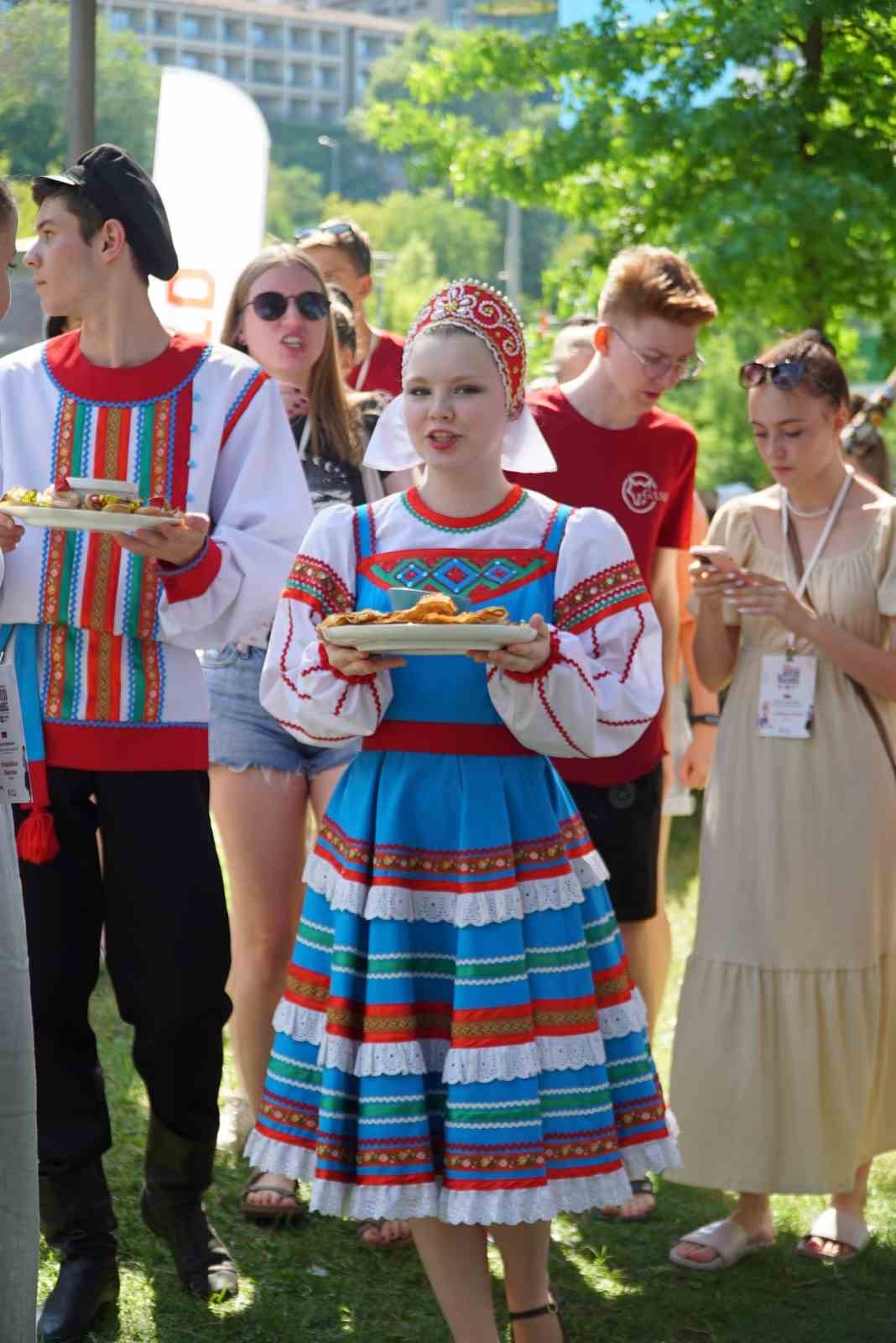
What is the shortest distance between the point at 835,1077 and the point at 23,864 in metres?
1.89

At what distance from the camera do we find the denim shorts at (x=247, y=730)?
419 cm

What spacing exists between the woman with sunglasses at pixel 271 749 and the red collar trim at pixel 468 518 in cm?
98

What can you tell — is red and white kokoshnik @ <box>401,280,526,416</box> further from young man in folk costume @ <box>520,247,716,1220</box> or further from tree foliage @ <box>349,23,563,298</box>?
tree foliage @ <box>349,23,563,298</box>

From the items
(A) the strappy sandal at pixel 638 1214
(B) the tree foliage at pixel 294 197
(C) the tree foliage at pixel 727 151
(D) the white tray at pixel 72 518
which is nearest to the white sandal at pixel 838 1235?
(A) the strappy sandal at pixel 638 1214

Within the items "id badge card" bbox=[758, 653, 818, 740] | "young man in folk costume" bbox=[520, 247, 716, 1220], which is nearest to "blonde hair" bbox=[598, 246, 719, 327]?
"young man in folk costume" bbox=[520, 247, 716, 1220]

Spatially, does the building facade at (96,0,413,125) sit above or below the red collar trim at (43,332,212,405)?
above

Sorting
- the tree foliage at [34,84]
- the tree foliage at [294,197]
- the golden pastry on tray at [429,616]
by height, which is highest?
the tree foliage at [294,197]

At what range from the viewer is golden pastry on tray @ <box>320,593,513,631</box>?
2.92 meters

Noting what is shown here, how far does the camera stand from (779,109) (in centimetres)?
819

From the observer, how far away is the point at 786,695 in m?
4.18

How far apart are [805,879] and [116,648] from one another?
1.65m

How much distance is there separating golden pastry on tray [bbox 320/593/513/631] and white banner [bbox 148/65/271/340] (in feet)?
16.1

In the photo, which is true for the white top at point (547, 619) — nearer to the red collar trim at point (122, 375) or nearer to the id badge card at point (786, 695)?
the red collar trim at point (122, 375)

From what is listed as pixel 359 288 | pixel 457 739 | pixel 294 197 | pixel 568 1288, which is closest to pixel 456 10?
pixel 294 197
